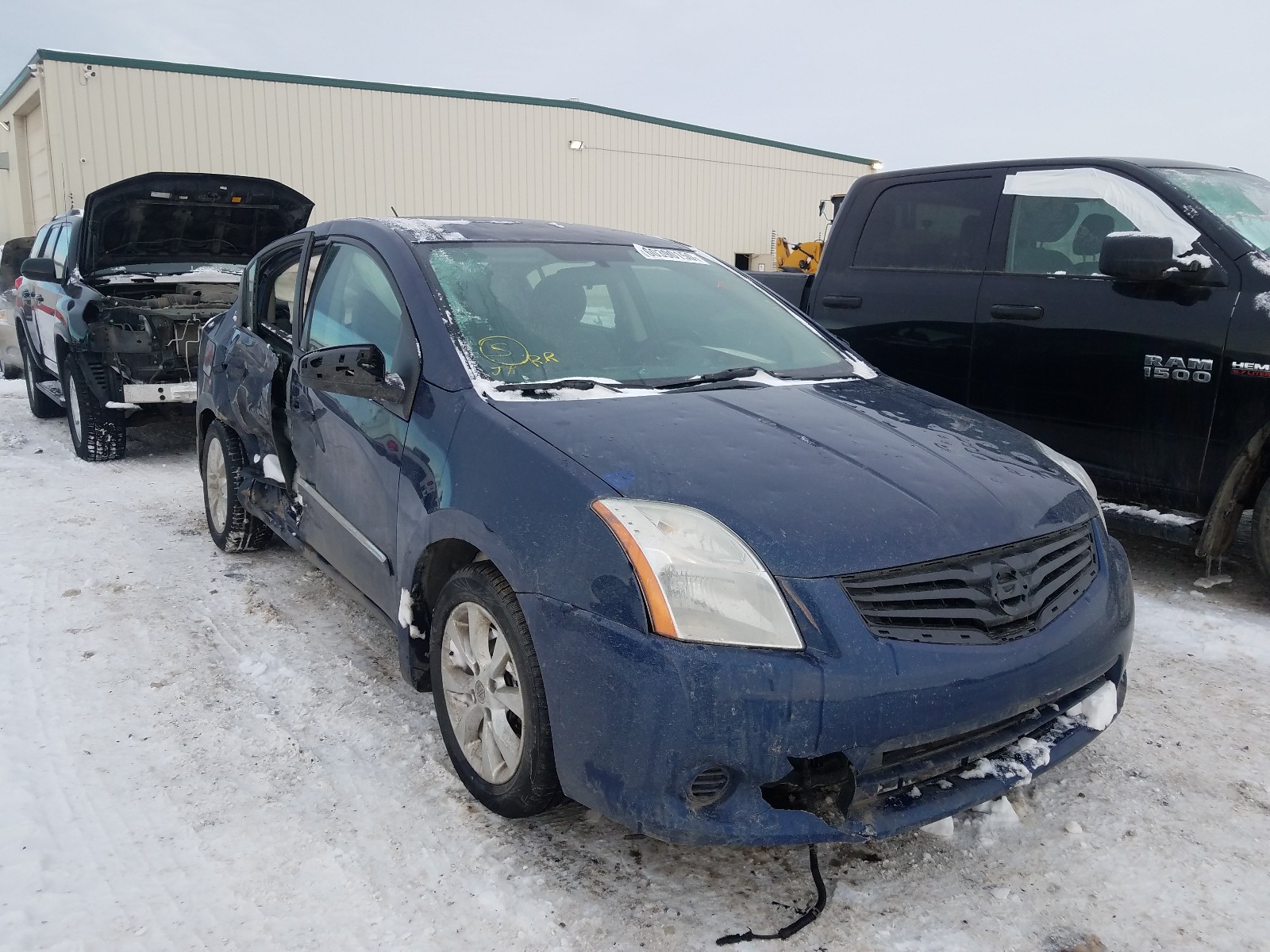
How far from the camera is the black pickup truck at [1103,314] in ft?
13.3

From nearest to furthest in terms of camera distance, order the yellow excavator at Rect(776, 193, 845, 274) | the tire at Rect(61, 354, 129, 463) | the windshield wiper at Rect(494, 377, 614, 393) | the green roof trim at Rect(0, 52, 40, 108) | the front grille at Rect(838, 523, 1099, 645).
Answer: the front grille at Rect(838, 523, 1099, 645)
the windshield wiper at Rect(494, 377, 614, 393)
the tire at Rect(61, 354, 129, 463)
the green roof trim at Rect(0, 52, 40, 108)
the yellow excavator at Rect(776, 193, 845, 274)

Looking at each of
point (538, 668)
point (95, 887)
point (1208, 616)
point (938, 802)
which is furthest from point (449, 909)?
point (1208, 616)

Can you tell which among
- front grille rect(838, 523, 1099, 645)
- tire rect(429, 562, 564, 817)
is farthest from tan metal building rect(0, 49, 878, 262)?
front grille rect(838, 523, 1099, 645)

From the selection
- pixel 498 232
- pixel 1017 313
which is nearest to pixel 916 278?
pixel 1017 313

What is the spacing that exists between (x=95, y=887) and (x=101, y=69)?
17316mm

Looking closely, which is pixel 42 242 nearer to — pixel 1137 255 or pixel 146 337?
pixel 146 337

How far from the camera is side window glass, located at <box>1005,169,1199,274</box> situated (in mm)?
4383

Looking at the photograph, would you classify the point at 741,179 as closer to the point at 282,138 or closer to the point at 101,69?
the point at 282,138

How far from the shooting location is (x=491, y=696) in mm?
2553

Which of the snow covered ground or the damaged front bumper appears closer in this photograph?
the damaged front bumper

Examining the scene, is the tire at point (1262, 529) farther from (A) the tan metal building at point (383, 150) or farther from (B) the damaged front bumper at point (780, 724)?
(A) the tan metal building at point (383, 150)

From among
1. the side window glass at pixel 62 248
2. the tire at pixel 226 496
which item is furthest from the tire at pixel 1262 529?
the side window glass at pixel 62 248

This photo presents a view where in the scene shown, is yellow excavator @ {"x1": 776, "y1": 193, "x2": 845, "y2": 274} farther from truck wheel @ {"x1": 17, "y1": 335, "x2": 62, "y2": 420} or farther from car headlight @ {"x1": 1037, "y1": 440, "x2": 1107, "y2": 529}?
car headlight @ {"x1": 1037, "y1": 440, "x2": 1107, "y2": 529}

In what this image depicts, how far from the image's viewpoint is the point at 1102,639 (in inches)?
98.7
